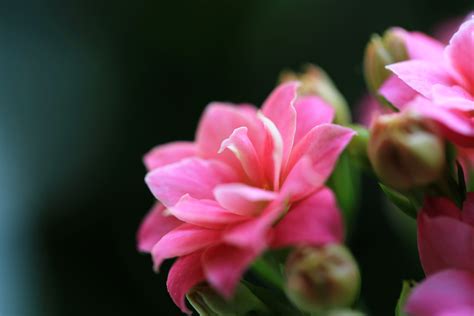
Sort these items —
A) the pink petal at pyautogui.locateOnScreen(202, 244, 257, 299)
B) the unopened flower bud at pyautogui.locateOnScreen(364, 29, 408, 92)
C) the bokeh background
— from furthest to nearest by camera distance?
the bokeh background
the unopened flower bud at pyautogui.locateOnScreen(364, 29, 408, 92)
the pink petal at pyautogui.locateOnScreen(202, 244, 257, 299)

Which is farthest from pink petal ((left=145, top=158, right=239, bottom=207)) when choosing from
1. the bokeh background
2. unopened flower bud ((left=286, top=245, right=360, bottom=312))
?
the bokeh background

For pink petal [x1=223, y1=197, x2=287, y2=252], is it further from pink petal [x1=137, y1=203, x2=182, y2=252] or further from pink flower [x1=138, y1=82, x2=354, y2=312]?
pink petal [x1=137, y1=203, x2=182, y2=252]

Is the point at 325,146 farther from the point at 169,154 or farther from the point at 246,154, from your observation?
the point at 169,154

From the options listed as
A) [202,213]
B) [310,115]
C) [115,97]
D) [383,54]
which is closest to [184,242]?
[202,213]

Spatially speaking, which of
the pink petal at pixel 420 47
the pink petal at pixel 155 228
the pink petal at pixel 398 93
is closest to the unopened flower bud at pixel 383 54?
the pink petal at pixel 420 47

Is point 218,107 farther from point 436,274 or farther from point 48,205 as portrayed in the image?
point 48,205

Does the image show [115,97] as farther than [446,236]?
Yes
